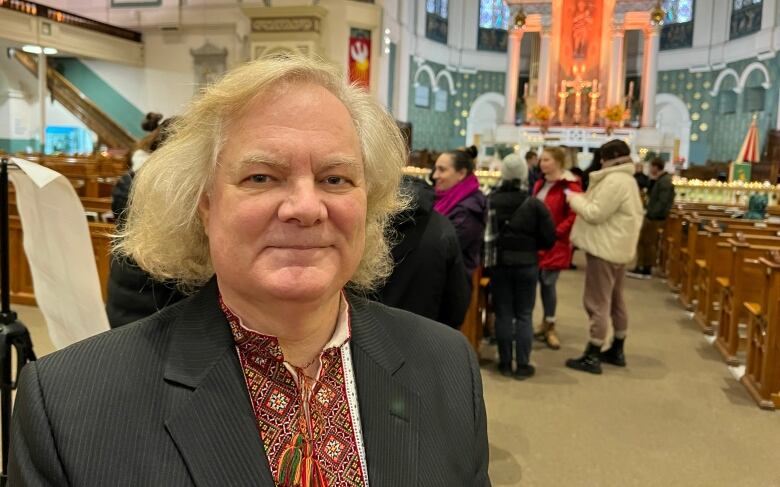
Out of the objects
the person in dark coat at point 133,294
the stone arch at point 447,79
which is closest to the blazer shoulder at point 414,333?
the person in dark coat at point 133,294

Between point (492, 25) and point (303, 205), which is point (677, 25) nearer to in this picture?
point (492, 25)

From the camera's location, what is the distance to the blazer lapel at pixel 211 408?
97cm

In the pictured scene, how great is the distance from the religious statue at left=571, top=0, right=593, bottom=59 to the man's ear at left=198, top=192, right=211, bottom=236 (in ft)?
72.0

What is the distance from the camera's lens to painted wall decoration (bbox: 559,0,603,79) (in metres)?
21.1

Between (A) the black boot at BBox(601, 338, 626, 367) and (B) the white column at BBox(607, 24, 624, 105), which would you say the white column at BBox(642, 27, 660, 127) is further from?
(A) the black boot at BBox(601, 338, 626, 367)

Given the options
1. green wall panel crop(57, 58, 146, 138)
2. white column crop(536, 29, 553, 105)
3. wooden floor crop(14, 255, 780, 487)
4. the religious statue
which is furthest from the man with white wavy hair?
the religious statue

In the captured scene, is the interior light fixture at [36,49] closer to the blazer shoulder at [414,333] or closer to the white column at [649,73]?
the blazer shoulder at [414,333]

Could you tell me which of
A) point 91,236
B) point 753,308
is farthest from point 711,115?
point 91,236

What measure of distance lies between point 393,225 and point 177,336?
154 centimetres

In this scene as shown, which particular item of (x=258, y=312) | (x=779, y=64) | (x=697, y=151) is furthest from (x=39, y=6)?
(x=697, y=151)

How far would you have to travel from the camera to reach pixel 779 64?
17094 millimetres

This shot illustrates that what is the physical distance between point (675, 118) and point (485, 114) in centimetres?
648

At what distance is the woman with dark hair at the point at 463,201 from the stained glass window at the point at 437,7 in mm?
18946

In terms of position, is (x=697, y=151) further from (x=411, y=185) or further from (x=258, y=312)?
(x=258, y=312)
